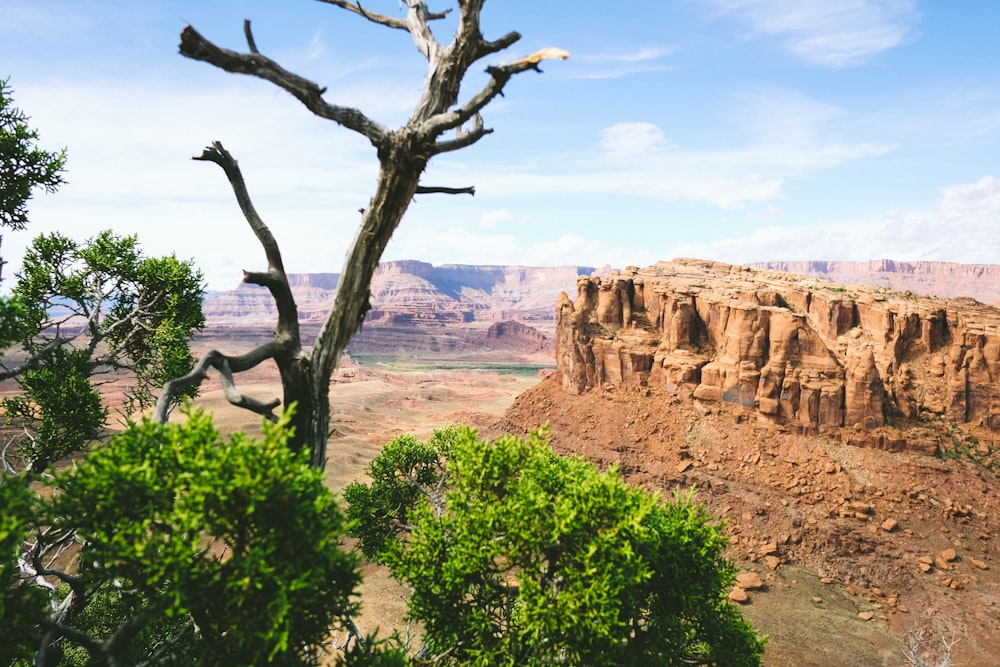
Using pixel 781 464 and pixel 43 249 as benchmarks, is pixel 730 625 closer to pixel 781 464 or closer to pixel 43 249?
pixel 43 249

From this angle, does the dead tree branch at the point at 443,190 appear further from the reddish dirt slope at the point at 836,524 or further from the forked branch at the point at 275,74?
the reddish dirt slope at the point at 836,524

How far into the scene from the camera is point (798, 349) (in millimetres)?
38344

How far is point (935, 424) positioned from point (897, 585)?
1341 cm

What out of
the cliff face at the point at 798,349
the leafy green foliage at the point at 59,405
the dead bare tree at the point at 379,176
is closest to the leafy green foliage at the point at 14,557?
the dead bare tree at the point at 379,176

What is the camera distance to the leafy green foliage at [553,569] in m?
8.25

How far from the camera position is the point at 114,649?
573 cm

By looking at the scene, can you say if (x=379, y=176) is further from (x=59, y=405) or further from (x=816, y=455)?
(x=816, y=455)

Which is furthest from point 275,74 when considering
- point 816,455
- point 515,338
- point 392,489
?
point 515,338

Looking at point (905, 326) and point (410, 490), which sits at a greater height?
point (905, 326)

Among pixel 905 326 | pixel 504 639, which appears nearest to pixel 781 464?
pixel 905 326

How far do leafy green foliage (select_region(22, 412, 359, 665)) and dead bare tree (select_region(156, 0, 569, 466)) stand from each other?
33.5 inches

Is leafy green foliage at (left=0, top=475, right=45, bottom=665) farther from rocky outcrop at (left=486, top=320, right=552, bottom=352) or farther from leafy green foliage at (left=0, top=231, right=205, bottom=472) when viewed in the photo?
rocky outcrop at (left=486, top=320, right=552, bottom=352)

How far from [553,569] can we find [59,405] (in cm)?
983

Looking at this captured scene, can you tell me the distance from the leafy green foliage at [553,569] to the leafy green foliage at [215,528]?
137cm
